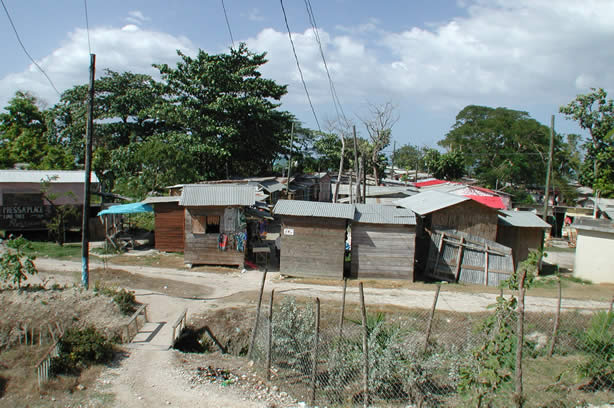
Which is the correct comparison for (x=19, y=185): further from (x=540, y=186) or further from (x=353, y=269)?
(x=540, y=186)

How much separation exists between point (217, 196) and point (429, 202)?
28.1 ft

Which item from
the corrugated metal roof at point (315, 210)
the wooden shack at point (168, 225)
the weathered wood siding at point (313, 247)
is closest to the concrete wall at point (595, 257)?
the corrugated metal roof at point (315, 210)

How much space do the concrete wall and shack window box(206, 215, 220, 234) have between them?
15532mm

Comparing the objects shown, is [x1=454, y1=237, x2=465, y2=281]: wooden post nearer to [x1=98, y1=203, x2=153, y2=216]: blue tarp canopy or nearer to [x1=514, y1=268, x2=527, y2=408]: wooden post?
[x1=514, y1=268, x2=527, y2=408]: wooden post

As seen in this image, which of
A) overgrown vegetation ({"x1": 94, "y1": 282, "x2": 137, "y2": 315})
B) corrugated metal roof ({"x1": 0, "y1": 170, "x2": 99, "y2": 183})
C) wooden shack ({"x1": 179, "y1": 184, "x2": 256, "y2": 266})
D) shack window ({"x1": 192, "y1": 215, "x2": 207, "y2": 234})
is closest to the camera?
overgrown vegetation ({"x1": 94, "y1": 282, "x2": 137, "y2": 315})

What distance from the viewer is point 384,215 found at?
15594 mm

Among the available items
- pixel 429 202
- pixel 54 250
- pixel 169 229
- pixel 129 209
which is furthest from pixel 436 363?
pixel 54 250

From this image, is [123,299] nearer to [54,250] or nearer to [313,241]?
[313,241]

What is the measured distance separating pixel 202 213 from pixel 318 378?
978cm

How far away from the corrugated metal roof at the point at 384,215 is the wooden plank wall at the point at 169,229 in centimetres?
852

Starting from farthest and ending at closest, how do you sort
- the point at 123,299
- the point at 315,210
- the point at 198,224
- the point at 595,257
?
the point at 595,257 < the point at 198,224 < the point at 315,210 < the point at 123,299

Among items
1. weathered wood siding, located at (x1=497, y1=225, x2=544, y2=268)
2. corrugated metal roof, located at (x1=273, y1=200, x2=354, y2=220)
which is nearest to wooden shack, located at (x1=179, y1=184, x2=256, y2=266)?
corrugated metal roof, located at (x1=273, y1=200, x2=354, y2=220)

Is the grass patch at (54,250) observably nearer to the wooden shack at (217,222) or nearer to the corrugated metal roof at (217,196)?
A: the wooden shack at (217,222)

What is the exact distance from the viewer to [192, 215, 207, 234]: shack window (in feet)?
54.6
